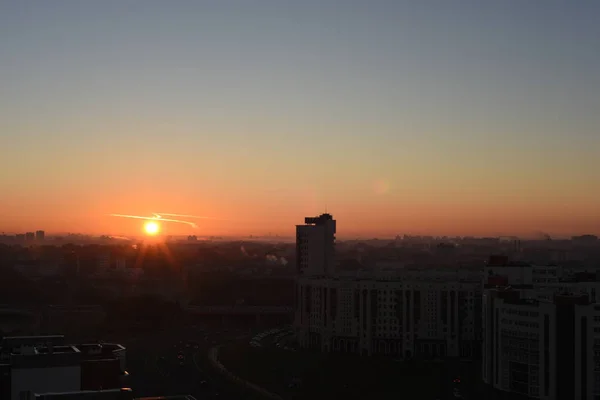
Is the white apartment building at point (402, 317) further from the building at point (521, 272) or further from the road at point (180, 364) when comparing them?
the road at point (180, 364)

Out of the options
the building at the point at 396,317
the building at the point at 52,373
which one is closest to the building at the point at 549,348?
the building at the point at 396,317

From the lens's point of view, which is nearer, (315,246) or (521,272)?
(521,272)

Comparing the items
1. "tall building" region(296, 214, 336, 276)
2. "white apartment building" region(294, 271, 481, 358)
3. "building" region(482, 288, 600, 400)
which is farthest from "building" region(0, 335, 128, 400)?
"tall building" region(296, 214, 336, 276)

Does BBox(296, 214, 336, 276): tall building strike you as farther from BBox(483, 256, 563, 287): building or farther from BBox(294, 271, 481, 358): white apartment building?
BBox(483, 256, 563, 287): building

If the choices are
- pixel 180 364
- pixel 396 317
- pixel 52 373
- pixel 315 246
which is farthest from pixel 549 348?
pixel 315 246

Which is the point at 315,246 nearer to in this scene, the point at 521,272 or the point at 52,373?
the point at 521,272
